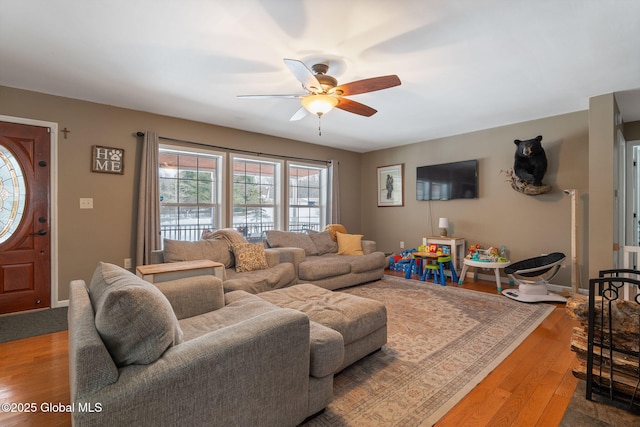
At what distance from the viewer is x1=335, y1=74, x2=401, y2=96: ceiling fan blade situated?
7.70ft

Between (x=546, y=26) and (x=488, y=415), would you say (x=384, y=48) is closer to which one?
A: (x=546, y=26)

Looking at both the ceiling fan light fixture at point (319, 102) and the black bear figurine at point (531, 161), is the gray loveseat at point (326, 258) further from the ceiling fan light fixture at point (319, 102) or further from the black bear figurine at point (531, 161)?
the black bear figurine at point (531, 161)

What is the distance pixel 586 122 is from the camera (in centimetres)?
392

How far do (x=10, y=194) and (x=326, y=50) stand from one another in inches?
144

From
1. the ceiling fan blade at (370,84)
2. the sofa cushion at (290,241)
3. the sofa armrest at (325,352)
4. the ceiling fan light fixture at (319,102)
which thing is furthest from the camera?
the sofa cushion at (290,241)

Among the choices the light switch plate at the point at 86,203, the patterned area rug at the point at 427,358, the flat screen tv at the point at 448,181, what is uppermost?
the flat screen tv at the point at 448,181

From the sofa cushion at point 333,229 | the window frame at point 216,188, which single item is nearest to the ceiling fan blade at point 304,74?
the window frame at point 216,188

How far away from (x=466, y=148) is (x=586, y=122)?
1551 millimetres

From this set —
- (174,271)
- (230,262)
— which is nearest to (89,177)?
(230,262)

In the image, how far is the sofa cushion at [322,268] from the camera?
3.90 m

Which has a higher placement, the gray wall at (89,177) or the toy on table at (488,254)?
the gray wall at (89,177)

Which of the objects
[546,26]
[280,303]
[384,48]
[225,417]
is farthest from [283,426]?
[546,26]

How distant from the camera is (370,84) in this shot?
8.05 ft

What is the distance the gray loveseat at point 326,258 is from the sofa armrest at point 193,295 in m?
1.77
